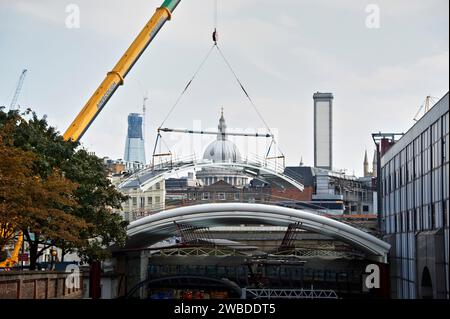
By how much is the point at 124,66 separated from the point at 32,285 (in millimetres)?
25962

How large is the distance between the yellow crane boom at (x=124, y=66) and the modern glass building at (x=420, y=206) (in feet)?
52.4

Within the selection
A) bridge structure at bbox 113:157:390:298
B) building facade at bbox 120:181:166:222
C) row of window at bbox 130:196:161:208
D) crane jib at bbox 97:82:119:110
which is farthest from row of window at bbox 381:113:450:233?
row of window at bbox 130:196:161:208

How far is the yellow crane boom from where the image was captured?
46.7m

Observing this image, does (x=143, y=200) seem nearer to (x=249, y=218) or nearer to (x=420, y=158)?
(x=249, y=218)

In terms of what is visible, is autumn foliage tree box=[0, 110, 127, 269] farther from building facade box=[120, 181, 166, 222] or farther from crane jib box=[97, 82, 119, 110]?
building facade box=[120, 181, 166, 222]

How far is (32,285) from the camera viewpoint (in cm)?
2547

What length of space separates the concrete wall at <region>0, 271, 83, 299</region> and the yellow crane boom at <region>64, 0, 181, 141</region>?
1576 centimetres

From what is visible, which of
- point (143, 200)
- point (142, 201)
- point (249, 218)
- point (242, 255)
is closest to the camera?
point (249, 218)

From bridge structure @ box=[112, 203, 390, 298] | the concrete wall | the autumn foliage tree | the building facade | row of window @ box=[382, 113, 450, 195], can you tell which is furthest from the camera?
the building facade

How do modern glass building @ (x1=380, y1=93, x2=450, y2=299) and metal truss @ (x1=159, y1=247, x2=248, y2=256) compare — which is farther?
metal truss @ (x1=159, y1=247, x2=248, y2=256)

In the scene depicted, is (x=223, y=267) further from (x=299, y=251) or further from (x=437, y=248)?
(x=437, y=248)

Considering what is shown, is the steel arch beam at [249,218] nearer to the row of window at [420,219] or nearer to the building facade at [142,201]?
the row of window at [420,219]

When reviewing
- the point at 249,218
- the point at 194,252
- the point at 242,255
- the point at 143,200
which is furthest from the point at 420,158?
the point at 143,200
